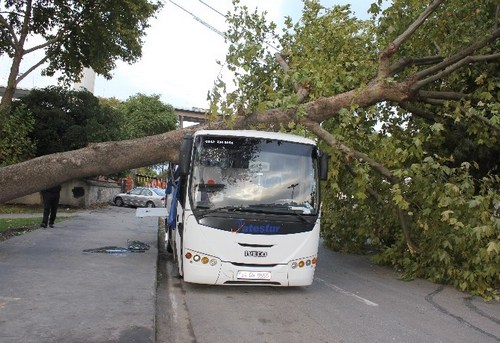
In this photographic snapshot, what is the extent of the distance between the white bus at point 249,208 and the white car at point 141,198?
82.1 ft

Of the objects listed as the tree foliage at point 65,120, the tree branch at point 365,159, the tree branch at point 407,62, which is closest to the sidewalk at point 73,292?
the tree branch at point 365,159

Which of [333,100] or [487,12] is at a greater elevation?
[487,12]

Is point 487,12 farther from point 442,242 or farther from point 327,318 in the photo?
point 327,318

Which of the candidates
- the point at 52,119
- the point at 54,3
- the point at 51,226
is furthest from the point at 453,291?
the point at 52,119

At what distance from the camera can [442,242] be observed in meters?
9.41

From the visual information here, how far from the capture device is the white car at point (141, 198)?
32812 mm

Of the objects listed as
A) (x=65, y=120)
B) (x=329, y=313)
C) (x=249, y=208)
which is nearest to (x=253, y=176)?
(x=249, y=208)

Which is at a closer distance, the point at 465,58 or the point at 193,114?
the point at 465,58

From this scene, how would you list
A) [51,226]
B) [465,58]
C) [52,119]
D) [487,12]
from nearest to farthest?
[465,58] → [487,12] → [51,226] → [52,119]

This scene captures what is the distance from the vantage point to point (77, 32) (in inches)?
755

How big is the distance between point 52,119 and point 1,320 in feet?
64.7

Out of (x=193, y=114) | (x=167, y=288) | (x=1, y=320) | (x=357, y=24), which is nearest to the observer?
(x=1, y=320)

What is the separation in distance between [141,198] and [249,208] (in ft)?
86.0

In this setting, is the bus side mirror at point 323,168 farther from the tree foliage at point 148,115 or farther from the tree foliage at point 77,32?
the tree foliage at point 148,115
